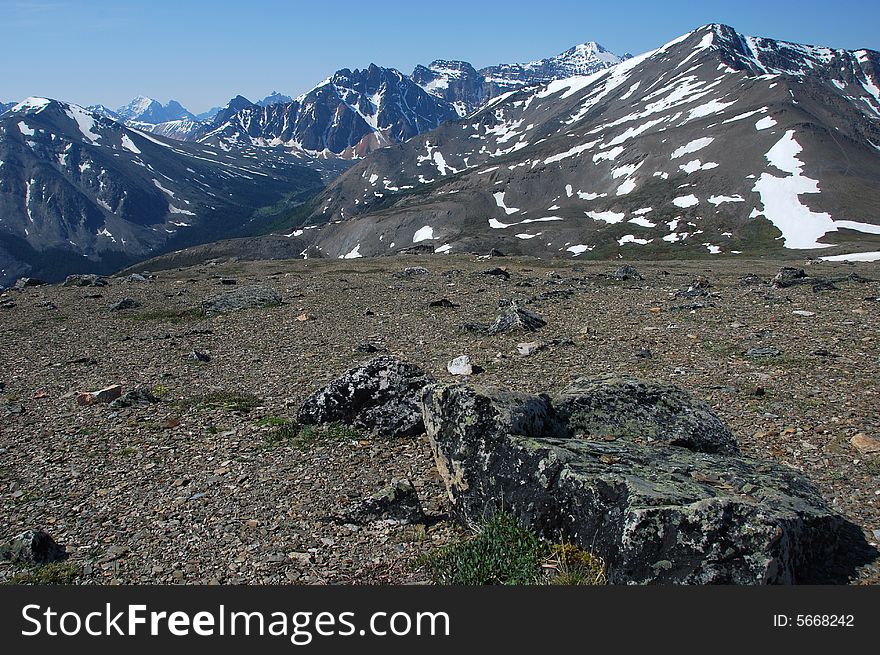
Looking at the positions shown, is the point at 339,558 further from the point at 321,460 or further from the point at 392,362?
the point at 392,362

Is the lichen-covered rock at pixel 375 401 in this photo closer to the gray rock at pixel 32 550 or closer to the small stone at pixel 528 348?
the gray rock at pixel 32 550

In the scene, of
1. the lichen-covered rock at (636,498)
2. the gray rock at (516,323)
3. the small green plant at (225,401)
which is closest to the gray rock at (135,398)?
the small green plant at (225,401)

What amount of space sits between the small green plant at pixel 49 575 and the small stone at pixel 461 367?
12.6 meters

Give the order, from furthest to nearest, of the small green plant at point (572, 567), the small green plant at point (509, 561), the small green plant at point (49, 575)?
1. the small green plant at point (49, 575)
2. the small green plant at point (509, 561)
3. the small green plant at point (572, 567)

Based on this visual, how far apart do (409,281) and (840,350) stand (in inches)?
1231

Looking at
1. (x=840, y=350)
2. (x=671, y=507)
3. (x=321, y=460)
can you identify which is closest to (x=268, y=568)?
(x=321, y=460)

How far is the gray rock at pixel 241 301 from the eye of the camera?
35.3m

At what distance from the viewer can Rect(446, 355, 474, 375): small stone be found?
19797mm

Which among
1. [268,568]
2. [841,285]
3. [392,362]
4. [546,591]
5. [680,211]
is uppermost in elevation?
[680,211]

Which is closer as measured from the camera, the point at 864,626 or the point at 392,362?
the point at 864,626

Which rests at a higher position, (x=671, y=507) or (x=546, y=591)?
(x=671, y=507)

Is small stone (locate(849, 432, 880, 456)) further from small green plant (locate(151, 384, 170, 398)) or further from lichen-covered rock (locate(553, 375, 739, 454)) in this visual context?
small green plant (locate(151, 384, 170, 398))

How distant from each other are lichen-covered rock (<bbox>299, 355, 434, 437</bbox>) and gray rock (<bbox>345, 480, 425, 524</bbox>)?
11.8 feet

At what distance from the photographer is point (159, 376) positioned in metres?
21.1
